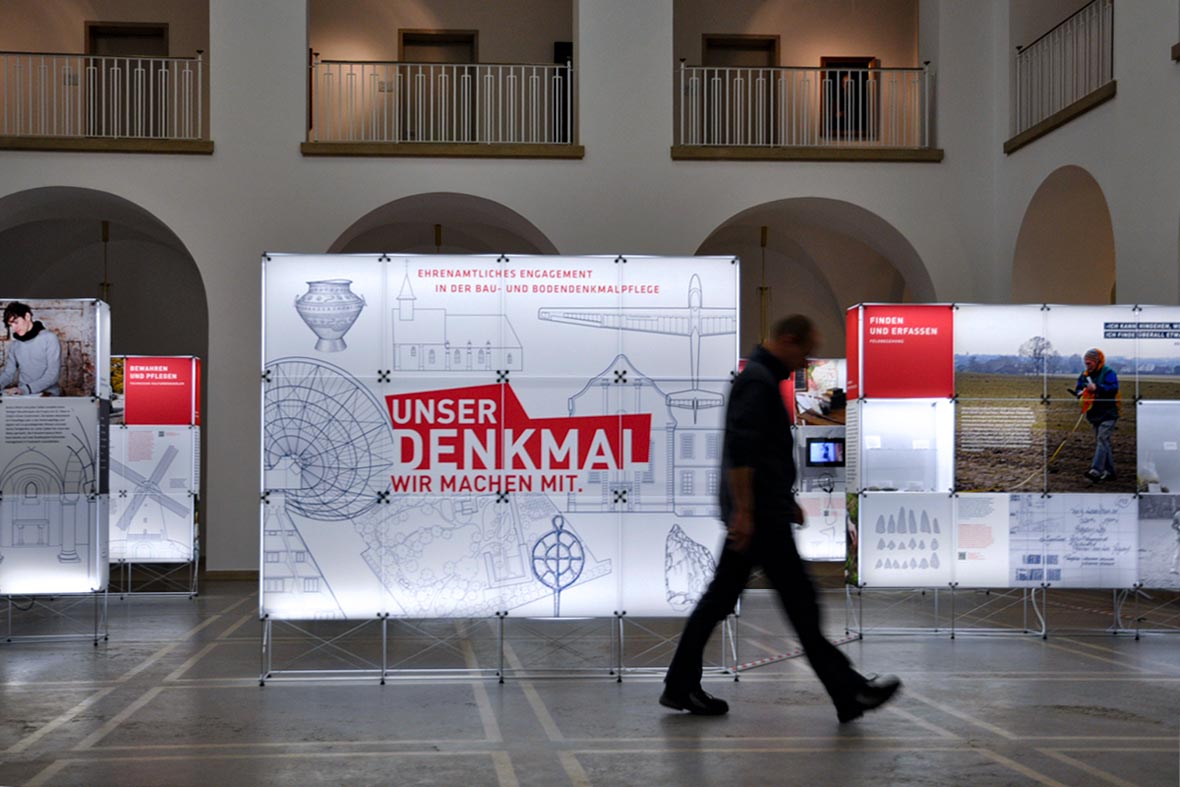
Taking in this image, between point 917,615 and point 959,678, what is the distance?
3433 millimetres

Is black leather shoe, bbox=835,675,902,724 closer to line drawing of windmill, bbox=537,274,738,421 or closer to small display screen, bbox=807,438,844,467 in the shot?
line drawing of windmill, bbox=537,274,738,421

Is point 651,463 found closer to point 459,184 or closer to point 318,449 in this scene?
point 318,449

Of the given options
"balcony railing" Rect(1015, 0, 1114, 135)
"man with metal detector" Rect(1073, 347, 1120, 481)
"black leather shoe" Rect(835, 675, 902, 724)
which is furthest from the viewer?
"balcony railing" Rect(1015, 0, 1114, 135)

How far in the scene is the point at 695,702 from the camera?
626cm

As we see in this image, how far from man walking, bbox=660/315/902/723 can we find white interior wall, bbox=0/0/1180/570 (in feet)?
28.2

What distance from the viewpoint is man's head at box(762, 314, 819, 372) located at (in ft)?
20.3

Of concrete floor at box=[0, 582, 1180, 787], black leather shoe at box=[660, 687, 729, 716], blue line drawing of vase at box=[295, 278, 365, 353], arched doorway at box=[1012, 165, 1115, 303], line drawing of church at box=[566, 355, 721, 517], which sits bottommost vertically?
concrete floor at box=[0, 582, 1180, 787]

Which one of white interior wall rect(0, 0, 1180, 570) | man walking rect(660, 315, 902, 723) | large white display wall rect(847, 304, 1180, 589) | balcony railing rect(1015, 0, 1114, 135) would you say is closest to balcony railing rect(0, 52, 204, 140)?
white interior wall rect(0, 0, 1180, 570)

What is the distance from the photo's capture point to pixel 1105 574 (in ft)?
31.0

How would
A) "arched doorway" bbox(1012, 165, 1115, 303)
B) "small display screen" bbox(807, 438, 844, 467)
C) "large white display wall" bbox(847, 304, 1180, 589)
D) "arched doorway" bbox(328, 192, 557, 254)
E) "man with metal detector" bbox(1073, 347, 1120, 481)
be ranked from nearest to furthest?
"large white display wall" bbox(847, 304, 1180, 589) < "man with metal detector" bbox(1073, 347, 1120, 481) < "small display screen" bbox(807, 438, 844, 467) < "arched doorway" bbox(1012, 165, 1115, 303) < "arched doorway" bbox(328, 192, 557, 254)

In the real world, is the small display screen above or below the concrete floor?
above

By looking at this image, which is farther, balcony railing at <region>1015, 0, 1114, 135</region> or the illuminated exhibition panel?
balcony railing at <region>1015, 0, 1114, 135</region>

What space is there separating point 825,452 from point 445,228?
24.7 feet

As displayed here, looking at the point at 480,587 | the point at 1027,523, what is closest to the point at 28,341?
the point at 480,587
